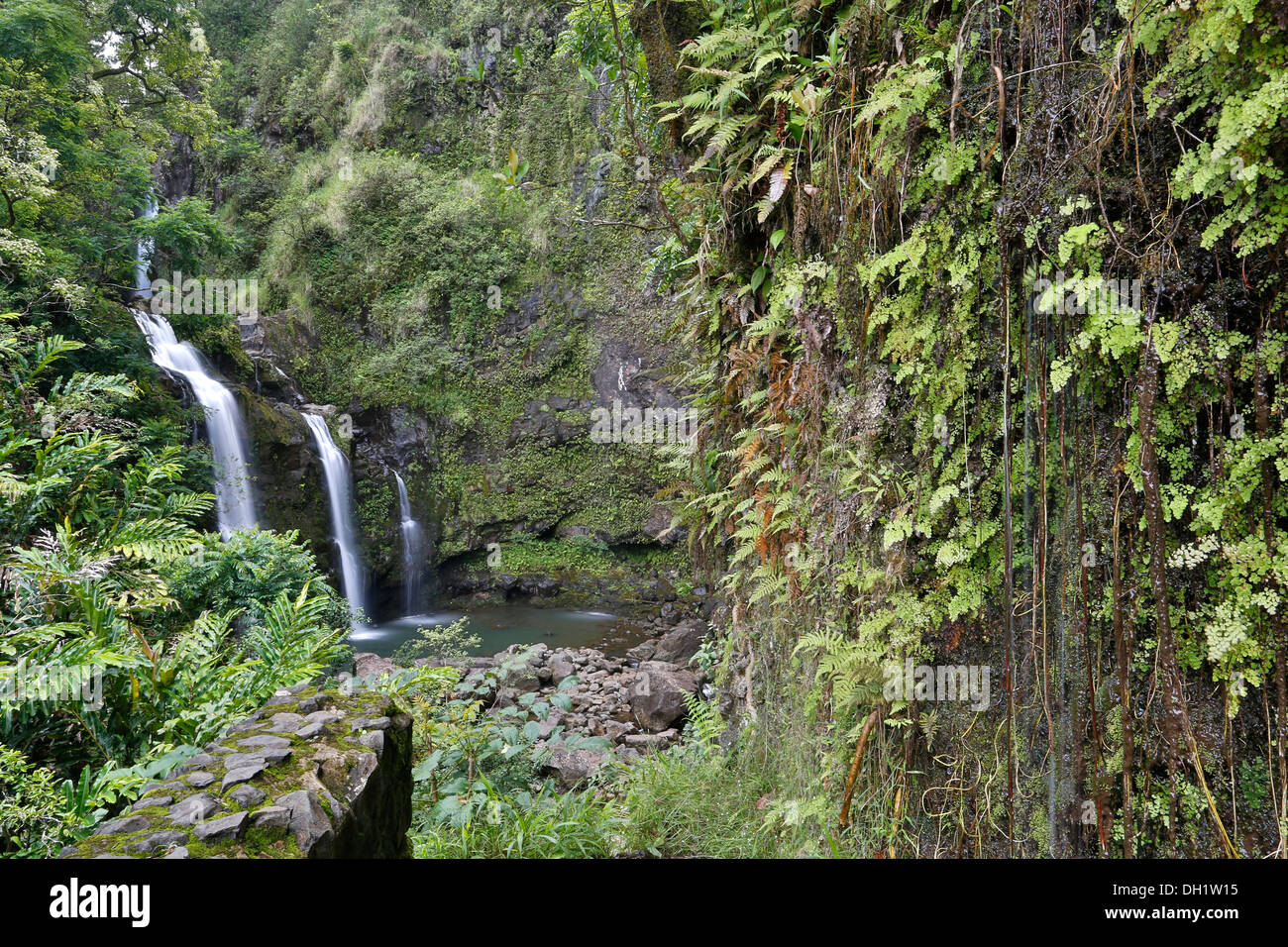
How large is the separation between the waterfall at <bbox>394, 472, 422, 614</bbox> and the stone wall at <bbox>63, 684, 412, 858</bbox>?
39.5 feet

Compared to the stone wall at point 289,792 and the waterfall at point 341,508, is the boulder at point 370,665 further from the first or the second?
the stone wall at point 289,792

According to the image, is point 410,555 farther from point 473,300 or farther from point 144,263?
point 144,263

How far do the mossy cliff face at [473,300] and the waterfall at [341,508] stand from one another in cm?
40

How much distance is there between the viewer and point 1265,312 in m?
1.64

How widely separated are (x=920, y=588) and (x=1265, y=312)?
124 centimetres

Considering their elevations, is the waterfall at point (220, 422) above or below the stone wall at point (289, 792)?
above

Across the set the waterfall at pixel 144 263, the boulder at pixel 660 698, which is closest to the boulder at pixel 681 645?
the boulder at pixel 660 698

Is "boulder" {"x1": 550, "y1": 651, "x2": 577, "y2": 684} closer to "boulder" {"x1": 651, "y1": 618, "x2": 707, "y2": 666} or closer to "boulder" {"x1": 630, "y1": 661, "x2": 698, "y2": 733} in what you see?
"boulder" {"x1": 651, "y1": 618, "x2": 707, "y2": 666}

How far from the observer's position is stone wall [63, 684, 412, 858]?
1878 millimetres

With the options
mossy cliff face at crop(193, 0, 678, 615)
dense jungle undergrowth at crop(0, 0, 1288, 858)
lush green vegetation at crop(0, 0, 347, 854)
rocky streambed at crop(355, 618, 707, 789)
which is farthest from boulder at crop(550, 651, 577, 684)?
mossy cliff face at crop(193, 0, 678, 615)

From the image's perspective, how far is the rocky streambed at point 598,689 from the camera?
5.78 meters

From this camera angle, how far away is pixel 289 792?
2.10 metres
